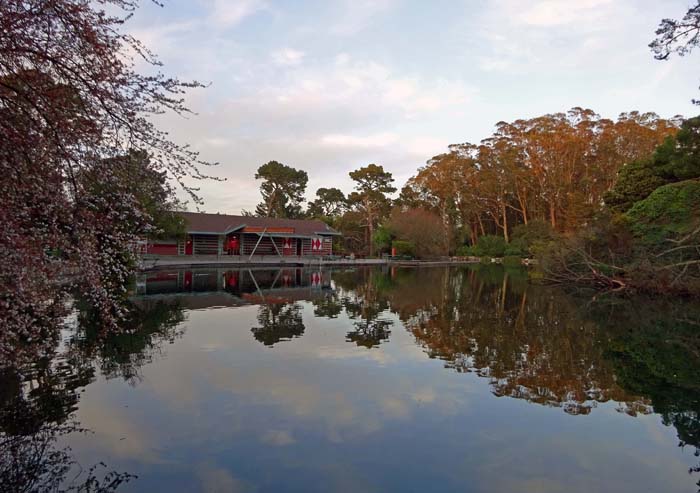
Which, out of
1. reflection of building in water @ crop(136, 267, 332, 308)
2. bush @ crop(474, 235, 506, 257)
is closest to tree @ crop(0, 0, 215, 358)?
reflection of building in water @ crop(136, 267, 332, 308)

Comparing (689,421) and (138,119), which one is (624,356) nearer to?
(689,421)

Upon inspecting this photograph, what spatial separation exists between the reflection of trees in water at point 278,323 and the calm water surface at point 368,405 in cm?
12

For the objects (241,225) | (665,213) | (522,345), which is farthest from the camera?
(241,225)

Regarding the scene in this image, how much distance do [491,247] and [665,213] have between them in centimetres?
2871

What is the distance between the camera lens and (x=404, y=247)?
46781 millimetres

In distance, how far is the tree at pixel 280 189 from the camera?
189 ft

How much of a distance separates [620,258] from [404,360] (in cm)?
1607

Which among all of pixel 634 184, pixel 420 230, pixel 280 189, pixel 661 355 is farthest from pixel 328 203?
pixel 661 355

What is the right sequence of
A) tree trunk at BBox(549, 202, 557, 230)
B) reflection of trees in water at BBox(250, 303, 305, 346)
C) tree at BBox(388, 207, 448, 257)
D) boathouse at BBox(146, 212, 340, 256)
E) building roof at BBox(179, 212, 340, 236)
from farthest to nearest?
tree at BBox(388, 207, 448, 257) < tree trunk at BBox(549, 202, 557, 230) < building roof at BBox(179, 212, 340, 236) < boathouse at BBox(146, 212, 340, 256) < reflection of trees in water at BBox(250, 303, 305, 346)

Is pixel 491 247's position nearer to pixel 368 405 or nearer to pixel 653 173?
pixel 653 173

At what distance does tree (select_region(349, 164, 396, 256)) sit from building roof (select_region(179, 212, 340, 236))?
848cm

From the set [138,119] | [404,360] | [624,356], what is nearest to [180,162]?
[138,119]

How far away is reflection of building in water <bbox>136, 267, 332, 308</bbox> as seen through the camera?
16453 millimetres

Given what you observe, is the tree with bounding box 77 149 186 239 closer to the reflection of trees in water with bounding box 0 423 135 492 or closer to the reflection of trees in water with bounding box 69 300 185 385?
the reflection of trees in water with bounding box 0 423 135 492
